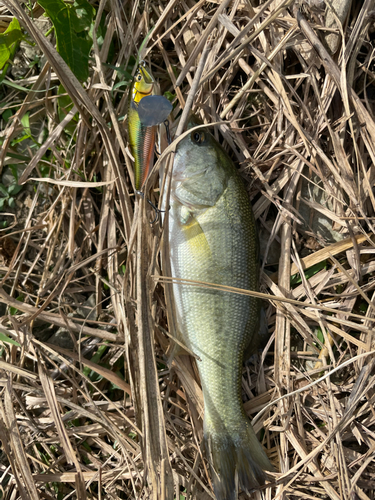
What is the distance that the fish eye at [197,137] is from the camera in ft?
8.15

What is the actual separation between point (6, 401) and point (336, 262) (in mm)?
2470

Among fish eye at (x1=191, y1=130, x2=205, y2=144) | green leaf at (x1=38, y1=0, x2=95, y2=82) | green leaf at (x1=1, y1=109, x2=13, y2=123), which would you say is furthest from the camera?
green leaf at (x1=1, y1=109, x2=13, y2=123)

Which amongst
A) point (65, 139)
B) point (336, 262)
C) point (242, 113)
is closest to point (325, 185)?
point (336, 262)

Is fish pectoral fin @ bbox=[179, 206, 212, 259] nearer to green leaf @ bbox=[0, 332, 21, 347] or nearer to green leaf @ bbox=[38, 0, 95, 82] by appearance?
green leaf @ bbox=[38, 0, 95, 82]

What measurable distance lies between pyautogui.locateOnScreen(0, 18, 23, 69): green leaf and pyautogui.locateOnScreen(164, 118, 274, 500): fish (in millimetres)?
1473

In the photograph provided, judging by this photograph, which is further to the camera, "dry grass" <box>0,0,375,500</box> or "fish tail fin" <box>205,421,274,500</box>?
"dry grass" <box>0,0,375,500</box>

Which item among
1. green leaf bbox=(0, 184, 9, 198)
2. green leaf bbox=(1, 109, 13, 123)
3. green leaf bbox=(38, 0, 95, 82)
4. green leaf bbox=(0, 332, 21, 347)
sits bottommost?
green leaf bbox=(0, 332, 21, 347)

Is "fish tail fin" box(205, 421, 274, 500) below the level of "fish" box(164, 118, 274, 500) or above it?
below

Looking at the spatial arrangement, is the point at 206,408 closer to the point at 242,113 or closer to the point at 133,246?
the point at 133,246

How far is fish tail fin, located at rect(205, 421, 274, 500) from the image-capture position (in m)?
2.40

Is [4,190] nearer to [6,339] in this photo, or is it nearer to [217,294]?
[6,339]

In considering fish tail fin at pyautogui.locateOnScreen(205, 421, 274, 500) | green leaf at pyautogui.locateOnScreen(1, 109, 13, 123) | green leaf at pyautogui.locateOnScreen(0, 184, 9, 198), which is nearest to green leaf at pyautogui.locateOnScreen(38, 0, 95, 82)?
green leaf at pyautogui.locateOnScreen(1, 109, 13, 123)

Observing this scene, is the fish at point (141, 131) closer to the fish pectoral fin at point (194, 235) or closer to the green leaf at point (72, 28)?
the fish pectoral fin at point (194, 235)

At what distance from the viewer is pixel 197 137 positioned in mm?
2494
